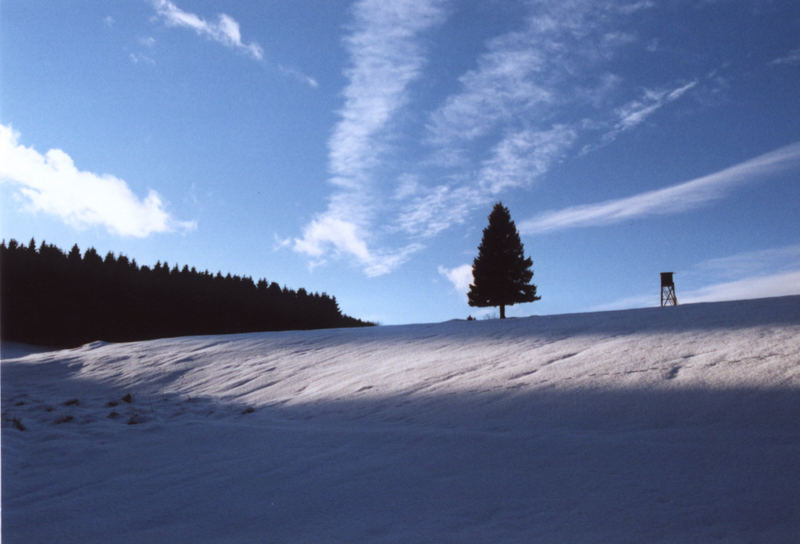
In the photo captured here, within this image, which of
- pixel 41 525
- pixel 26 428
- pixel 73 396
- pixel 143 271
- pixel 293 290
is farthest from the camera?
pixel 293 290

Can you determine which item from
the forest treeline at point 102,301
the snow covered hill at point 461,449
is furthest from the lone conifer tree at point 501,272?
the snow covered hill at point 461,449

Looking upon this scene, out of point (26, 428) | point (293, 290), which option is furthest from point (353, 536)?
point (293, 290)

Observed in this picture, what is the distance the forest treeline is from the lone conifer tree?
10.0 m

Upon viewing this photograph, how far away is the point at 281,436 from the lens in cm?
292

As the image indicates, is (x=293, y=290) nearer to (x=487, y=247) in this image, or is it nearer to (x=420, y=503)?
(x=487, y=247)

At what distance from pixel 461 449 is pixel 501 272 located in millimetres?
20253

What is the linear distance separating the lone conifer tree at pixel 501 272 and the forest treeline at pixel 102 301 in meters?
10.0

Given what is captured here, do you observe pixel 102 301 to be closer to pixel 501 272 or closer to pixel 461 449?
pixel 501 272

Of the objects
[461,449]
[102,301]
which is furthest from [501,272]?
[461,449]

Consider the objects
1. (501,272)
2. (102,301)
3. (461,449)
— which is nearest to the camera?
(461,449)

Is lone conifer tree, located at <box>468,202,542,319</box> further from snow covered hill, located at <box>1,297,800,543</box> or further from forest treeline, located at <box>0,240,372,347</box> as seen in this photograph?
snow covered hill, located at <box>1,297,800,543</box>

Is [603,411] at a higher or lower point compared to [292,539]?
higher

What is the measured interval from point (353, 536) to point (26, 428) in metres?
3.36

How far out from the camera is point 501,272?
72.3 ft
